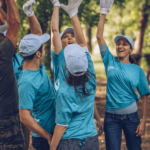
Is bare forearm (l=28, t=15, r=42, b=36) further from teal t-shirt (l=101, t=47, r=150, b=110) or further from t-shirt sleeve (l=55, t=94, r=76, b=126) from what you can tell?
t-shirt sleeve (l=55, t=94, r=76, b=126)

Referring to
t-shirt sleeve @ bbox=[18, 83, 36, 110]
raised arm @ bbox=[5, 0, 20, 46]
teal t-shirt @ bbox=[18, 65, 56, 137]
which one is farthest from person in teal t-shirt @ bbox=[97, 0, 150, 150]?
t-shirt sleeve @ bbox=[18, 83, 36, 110]

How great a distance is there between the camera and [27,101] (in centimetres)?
210

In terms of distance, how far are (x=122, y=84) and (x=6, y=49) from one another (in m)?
1.56

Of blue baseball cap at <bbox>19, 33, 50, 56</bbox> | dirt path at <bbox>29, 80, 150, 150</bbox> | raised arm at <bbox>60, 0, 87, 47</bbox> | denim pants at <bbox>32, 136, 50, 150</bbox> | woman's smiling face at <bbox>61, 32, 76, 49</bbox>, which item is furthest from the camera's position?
dirt path at <bbox>29, 80, 150, 150</bbox>

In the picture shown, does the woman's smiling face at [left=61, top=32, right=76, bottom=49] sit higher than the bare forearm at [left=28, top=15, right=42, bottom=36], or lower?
lower

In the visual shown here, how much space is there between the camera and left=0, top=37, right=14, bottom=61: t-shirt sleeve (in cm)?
246

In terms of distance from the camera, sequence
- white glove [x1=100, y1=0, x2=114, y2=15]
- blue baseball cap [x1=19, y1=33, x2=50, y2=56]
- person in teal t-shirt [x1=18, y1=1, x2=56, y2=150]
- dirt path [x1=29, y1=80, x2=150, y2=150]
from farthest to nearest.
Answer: dirt path [x1=29, y1=80, x2=150, y2=150] → white glove [x1=100, y1=0, x2=114, y2=15] → blue baseball cap [x1=19, y1=33, x2=50, y2=56] → person in teal t-shirt [x1=18, y1=1, x2=56, y2=150]

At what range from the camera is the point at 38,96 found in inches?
89.4

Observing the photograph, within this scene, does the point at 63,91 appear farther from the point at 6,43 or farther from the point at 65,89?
the point at 6,43

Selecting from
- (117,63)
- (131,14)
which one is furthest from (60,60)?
(131,14)

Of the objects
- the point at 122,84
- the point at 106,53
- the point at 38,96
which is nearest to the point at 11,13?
the point at 38,96

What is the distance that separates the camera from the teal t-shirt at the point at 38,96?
6.91 ft

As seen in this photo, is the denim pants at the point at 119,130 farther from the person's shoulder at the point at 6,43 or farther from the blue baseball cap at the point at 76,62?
the person's shoulder at the point at 6,43

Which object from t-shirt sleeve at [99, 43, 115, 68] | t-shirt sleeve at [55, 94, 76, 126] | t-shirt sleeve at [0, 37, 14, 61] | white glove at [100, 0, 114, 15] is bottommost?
t-shirt sleeve at [55, 94, 76, 126]
